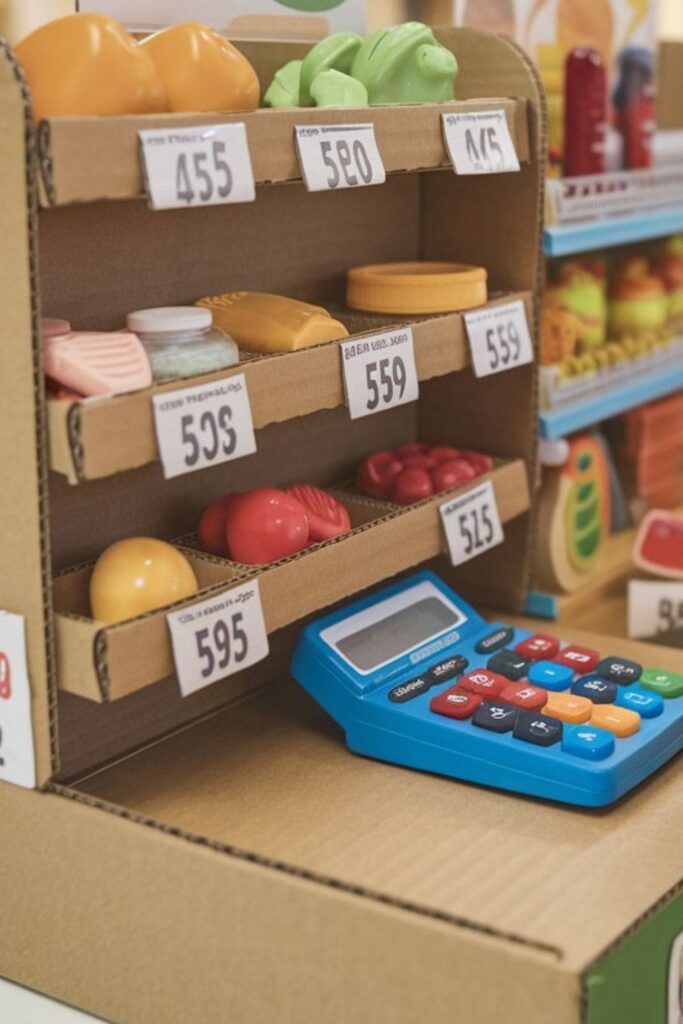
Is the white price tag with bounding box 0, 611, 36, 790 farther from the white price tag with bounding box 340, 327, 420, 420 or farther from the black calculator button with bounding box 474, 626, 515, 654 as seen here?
the black calculator button with bounding box 474, 626, 515, 654

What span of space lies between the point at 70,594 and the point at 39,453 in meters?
0.27

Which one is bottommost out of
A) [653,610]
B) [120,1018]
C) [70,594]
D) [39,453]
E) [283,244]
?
[120,1018]

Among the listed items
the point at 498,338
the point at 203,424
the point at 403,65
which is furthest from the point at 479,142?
the point at 203,424

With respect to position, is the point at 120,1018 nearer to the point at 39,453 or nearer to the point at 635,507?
the point at 39,453

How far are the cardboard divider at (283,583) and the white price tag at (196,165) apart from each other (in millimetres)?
397

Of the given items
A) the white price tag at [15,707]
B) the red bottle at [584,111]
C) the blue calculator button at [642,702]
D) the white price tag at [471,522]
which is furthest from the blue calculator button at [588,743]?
the red bottle at [584,111]

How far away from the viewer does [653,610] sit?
222 centimetres

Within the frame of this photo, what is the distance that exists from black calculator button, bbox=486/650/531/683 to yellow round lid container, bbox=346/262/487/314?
447 millimetres

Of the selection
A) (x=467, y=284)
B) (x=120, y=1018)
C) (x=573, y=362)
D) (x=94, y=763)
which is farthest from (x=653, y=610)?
(x=120, y=1018)

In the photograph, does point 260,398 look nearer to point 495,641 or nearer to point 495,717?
point 495,717

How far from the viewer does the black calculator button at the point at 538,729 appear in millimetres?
1528

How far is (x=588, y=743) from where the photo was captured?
1508mm

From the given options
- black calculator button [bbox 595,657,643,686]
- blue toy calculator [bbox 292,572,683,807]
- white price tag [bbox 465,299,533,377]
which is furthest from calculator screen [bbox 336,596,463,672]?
white price tag [bbox 465,299,533,377]

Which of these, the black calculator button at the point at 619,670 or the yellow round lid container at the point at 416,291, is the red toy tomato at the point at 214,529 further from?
the black calculator button at the point at 619,670
